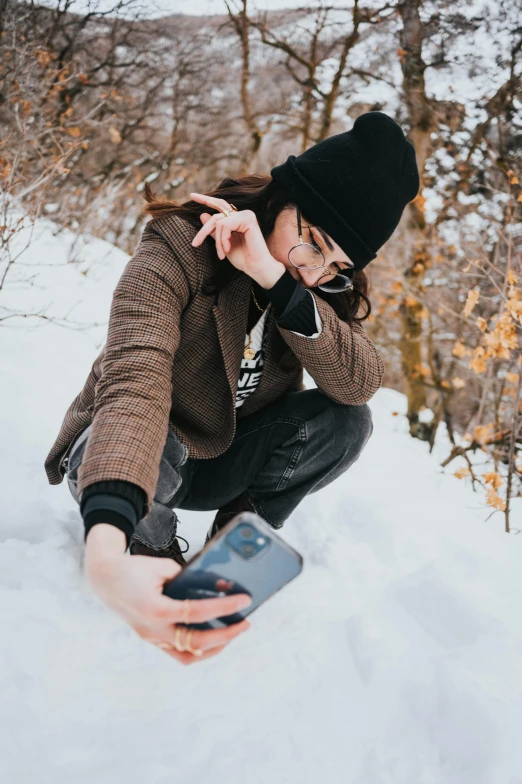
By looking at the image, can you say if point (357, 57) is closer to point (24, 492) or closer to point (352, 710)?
point (24, 492)

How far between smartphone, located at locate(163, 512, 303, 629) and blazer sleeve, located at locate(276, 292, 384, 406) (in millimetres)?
690

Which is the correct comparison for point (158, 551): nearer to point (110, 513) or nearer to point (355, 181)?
point (110, 513)

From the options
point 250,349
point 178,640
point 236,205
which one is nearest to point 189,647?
point 178,640

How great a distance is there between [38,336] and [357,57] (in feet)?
21.7

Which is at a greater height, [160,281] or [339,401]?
[160,281]

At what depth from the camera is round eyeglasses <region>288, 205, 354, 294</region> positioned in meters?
1.43

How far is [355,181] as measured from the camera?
4.76ft

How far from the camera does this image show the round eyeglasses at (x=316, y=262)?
4.70ft

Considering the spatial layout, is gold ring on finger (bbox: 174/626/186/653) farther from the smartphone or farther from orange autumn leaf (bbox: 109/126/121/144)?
orange autumn leaf (bbox: 109/126/121/144)

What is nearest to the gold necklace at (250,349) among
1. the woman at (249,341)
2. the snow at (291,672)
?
the woman at (249,341)

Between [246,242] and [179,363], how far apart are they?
0.40 m

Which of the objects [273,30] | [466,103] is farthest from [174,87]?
[466,103]

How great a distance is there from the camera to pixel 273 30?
7.96 m

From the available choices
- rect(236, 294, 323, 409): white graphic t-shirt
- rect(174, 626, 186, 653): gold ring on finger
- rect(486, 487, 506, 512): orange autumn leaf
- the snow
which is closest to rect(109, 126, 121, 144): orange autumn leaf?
the snow
